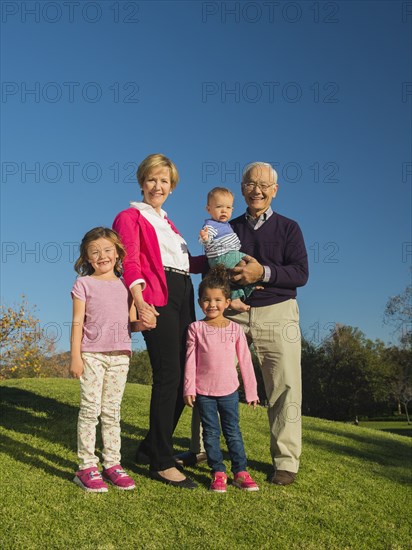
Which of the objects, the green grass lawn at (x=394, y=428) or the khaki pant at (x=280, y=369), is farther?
the green grass lawn at (x=394, y=428)

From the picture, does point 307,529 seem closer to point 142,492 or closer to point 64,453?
point 142,492

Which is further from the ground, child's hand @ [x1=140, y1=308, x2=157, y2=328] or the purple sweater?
the purple sweater

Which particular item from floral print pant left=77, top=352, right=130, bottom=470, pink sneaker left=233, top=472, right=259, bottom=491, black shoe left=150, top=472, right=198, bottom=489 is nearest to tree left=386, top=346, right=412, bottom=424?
pink sneaker left=233, top=472, right=259, bottom=491

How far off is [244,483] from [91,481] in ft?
4.75

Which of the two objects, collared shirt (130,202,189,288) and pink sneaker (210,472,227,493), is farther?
collared shirt (130,202,189,288)

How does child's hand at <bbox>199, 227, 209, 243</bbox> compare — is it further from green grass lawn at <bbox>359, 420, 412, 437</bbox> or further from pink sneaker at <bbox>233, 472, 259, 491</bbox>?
green grass lawn at <bbox>359, 420, 412, 437</bbox>

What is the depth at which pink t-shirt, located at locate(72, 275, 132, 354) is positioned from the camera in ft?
15.6

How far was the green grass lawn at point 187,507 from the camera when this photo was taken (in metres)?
4.00

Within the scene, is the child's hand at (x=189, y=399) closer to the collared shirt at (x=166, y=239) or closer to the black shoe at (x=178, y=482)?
the black shoe at (x=178, y=482)

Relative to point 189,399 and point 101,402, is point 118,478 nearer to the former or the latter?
point 101,402

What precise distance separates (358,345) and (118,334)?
47.5 meters

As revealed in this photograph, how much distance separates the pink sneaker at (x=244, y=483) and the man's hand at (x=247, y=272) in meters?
1.85

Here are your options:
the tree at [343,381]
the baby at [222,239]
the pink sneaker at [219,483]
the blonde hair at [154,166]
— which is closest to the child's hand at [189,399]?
the pink sneaker at [219,483]

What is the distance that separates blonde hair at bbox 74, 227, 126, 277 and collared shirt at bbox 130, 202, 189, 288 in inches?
15.1
